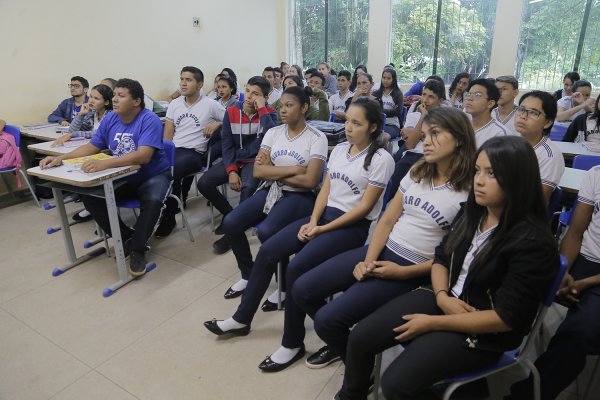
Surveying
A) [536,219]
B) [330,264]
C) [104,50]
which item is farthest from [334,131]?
[104,50]

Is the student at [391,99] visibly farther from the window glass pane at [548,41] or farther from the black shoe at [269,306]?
the window glass pane at [548,41]

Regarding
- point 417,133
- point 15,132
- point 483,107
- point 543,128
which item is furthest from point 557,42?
point 15,132

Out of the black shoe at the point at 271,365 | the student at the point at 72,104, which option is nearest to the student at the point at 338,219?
the black shoe at the point at 271,365

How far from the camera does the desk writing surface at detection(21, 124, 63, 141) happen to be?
11.6 feet

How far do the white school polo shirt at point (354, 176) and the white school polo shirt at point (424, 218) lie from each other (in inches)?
9.6

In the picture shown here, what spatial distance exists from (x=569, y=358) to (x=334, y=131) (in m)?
2.09

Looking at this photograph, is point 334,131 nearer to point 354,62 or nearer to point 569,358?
point 569,358

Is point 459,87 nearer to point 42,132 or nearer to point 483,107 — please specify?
point 483,107

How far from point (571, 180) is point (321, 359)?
1676 mm

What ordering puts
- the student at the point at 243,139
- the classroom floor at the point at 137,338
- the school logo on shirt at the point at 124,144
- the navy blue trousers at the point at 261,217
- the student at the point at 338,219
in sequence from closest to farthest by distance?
the classroom floor at the point at 137,338, the student at the point at 338,219, the navy blue trousers at the point at 261,217, the school logo on shirt at the point at 124,144, the student at the point at 243,139

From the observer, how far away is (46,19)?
414 cm

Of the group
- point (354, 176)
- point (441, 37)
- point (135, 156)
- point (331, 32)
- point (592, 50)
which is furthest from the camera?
point (331, 32)

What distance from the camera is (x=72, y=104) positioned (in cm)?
423

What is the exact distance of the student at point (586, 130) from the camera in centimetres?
276
